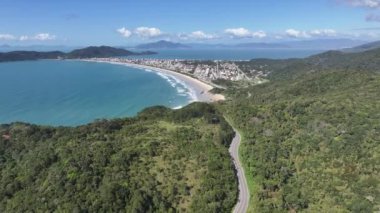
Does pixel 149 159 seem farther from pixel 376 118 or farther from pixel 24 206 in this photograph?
pixel 376 118

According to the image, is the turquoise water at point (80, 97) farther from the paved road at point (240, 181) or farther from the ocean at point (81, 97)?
the paved road at point (240, 181)

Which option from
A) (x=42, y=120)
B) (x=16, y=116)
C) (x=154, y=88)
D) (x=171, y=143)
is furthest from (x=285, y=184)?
(x=154, y=88)

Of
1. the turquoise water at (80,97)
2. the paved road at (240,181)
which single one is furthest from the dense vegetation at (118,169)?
the turquoise water at (80,97)

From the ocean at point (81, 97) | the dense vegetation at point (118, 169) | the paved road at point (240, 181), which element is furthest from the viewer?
the ocean at point (81, 97)

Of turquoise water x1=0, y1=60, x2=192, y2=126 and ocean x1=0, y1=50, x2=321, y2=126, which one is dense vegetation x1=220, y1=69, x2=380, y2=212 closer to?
ocean x1=0, y1=50, x2=321, y2=126

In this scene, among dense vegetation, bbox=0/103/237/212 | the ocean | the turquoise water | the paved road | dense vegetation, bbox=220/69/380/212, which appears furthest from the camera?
the turquoise water

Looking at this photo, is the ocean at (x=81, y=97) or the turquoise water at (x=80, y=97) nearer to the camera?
the ocean at (x=81, y=97)

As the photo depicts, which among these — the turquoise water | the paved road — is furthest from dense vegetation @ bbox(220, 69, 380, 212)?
the turquoise water
